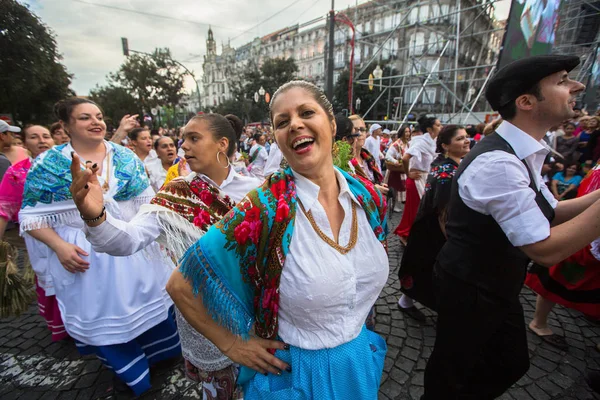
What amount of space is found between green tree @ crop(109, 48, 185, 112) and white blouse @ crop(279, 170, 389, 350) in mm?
38763

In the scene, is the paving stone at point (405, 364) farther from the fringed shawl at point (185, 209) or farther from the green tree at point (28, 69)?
the green tree at point (28, 69)

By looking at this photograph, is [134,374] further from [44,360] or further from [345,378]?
[345,378]

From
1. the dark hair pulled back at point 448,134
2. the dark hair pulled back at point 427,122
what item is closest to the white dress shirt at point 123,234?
the dark hair pulled back at point 448,134

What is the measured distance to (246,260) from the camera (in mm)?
1147

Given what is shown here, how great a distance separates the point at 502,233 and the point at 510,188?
307 millimetres

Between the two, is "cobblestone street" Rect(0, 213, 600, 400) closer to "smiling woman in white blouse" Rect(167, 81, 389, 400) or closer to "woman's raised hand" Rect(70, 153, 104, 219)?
"smiling woman in white blouse" Rect(167, 81, 389, 400)

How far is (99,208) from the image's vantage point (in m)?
1.48

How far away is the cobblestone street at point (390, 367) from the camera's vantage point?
7.93 feet

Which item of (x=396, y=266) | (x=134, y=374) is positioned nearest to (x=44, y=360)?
(x=134, y=374)

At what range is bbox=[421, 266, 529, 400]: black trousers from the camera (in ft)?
5.59

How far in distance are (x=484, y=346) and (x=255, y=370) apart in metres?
1.55

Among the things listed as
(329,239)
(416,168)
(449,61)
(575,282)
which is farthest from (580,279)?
(449,61)

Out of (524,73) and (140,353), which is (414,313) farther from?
(140,353)

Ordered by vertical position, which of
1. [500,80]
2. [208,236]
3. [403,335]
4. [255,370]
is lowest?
[403,335]
